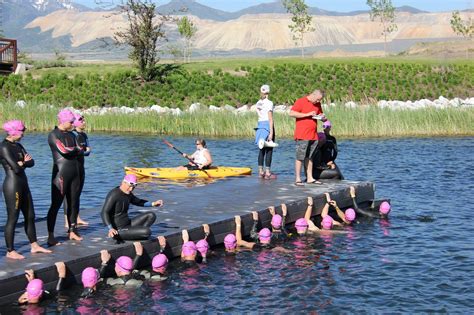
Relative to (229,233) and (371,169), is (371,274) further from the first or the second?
(371,169)

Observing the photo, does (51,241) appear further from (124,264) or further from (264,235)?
(264,235)

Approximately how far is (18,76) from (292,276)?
146ft

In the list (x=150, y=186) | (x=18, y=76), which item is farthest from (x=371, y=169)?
(x=18, y=76)

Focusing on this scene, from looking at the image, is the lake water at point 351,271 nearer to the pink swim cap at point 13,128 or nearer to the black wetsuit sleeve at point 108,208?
the black wetsuit sleeve at point 108,208

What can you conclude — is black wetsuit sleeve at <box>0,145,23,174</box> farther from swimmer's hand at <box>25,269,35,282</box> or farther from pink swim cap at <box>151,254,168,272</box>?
pink swim cap at <box>151,254,168,272</box>

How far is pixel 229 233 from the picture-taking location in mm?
15523

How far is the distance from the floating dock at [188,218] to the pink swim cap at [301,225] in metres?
0.48

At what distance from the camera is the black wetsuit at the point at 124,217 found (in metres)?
12.8

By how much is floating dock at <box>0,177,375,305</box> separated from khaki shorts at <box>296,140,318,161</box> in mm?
856

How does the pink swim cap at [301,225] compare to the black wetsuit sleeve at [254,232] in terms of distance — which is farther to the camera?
the pink swim cap at [301,225]

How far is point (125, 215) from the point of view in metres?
13.2

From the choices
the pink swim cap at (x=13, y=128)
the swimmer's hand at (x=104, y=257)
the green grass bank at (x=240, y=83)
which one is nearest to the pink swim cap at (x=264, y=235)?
the swimmer's hand at (x=104, y=257)

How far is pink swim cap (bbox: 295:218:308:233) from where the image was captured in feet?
54.7

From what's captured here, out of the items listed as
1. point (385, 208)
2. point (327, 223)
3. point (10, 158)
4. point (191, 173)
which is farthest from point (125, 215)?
point (191, 173)
